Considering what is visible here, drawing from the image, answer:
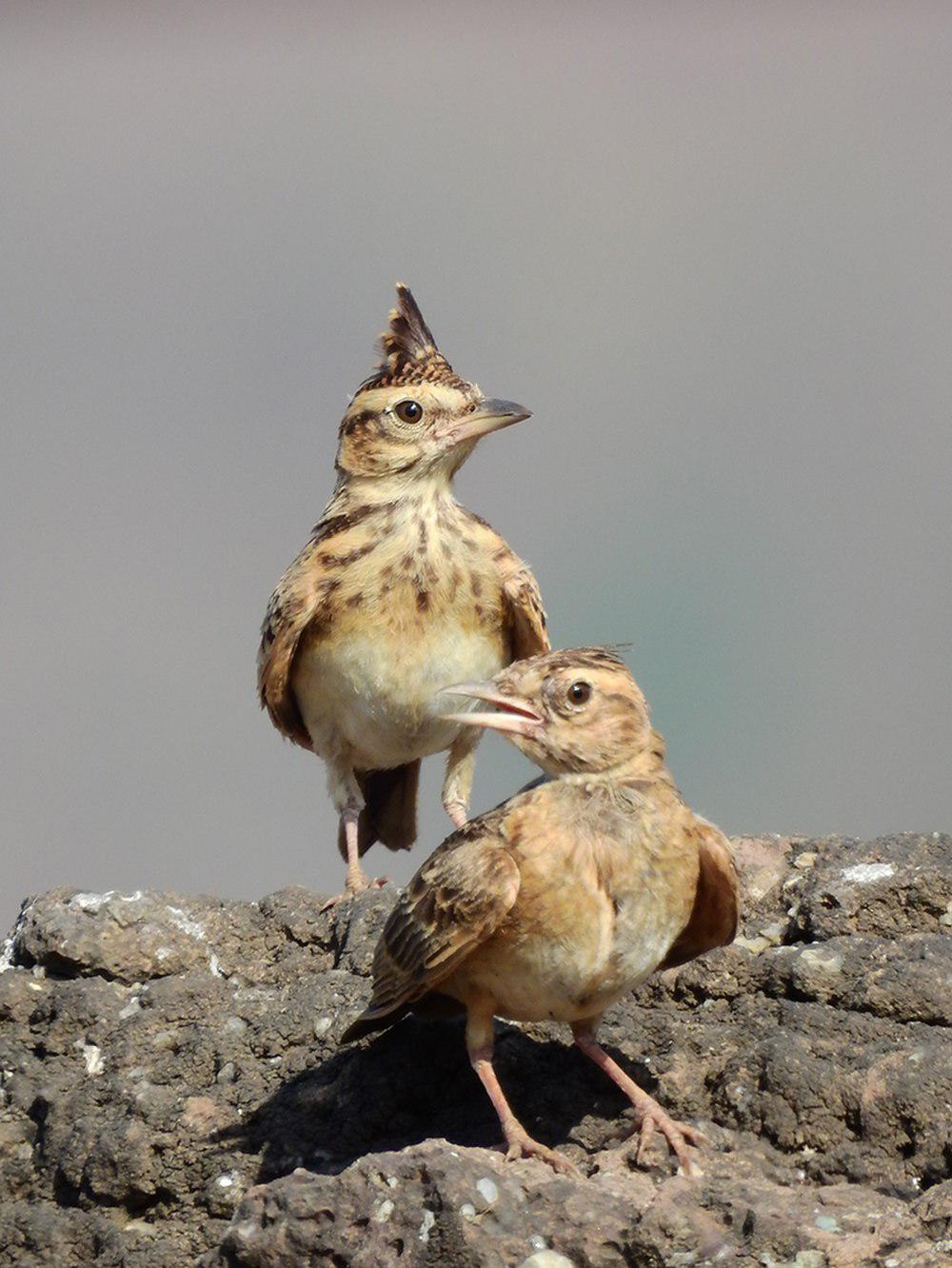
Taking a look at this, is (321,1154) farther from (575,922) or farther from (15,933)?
(15,933)

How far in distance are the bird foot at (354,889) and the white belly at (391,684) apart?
0.71 meters

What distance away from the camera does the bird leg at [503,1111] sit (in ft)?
20.2

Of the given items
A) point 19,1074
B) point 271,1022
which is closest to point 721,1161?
point 271,1022

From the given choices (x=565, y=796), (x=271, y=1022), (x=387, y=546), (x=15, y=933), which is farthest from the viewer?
(x=387, y=546)

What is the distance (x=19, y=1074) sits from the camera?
24.6ft


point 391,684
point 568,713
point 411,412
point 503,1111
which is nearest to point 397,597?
point 391,684

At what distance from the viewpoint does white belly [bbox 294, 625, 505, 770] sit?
9.52 m

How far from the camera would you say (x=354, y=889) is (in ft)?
29.4

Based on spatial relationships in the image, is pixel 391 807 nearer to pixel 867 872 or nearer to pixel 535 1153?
pixel 867 872

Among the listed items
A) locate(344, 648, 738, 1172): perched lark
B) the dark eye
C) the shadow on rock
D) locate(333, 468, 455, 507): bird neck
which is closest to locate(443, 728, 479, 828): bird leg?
locate(333, 468, 455, 507): bird neck

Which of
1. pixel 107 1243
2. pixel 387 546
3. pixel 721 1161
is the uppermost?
pixel 387 546

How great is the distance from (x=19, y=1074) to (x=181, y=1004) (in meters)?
0.64

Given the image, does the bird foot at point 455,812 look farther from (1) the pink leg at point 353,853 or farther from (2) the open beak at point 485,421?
(2) the open beak at point 485,421

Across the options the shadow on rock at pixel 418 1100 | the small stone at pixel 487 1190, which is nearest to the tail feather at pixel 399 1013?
the shadow on rock at pixel 418 1100
